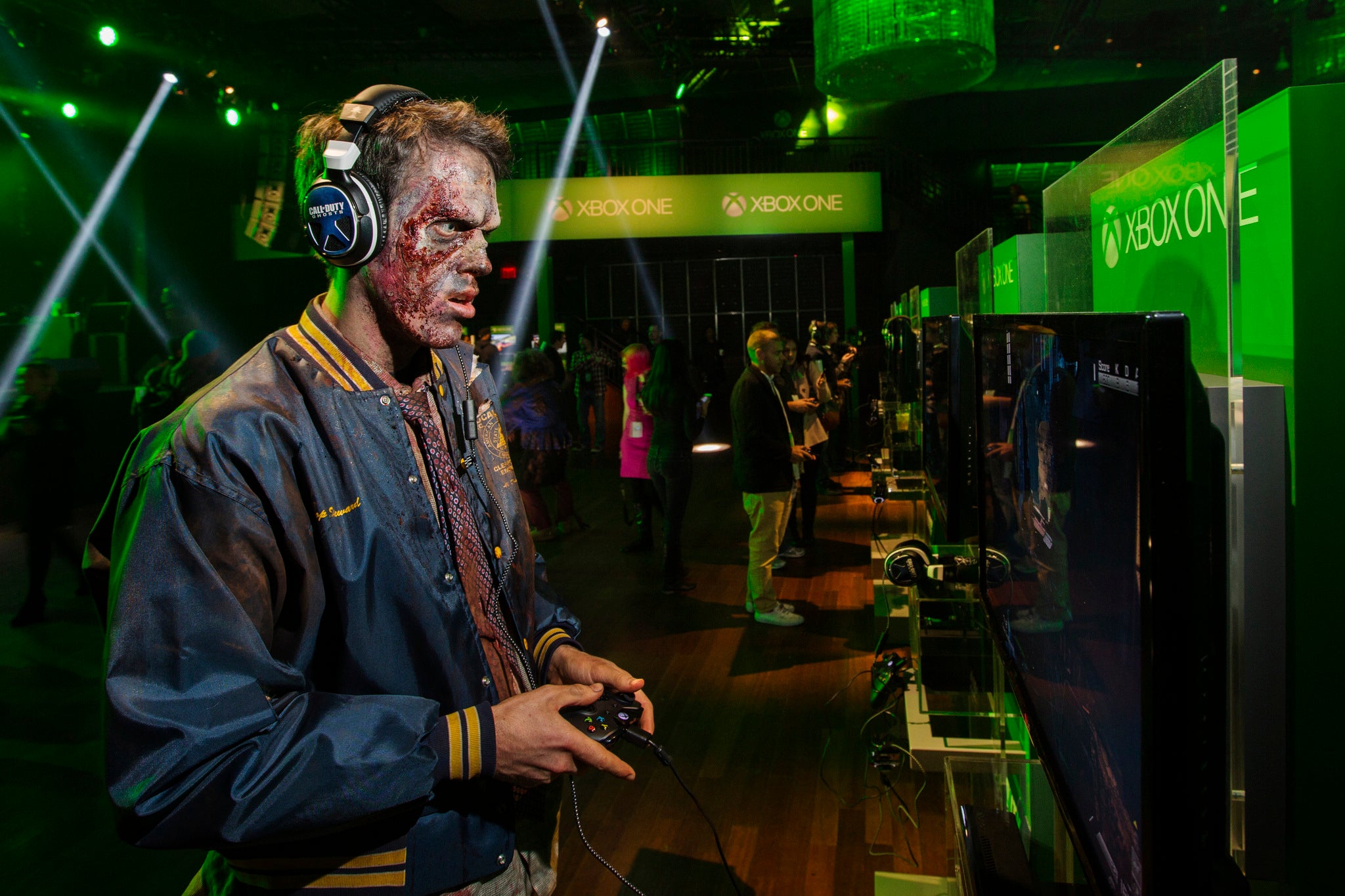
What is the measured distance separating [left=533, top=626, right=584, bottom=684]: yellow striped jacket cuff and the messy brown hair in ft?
2.60

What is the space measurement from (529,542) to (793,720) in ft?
9.09

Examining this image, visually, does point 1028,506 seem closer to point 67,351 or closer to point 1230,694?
point 1230,694

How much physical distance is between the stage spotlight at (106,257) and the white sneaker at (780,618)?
31.6 ft

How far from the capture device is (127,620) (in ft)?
3.09

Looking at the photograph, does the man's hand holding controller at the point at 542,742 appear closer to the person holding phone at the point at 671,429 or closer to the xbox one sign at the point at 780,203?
the person holding phone at the point at 671,429

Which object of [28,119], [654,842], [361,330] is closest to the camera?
[361,330]

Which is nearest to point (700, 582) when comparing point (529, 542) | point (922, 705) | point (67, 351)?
point (922, 705)

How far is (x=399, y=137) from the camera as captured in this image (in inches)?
49.7

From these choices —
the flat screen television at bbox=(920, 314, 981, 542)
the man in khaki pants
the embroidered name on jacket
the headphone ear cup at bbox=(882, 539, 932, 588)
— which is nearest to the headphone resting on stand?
the headphone ear cup at bbox=(882, 539, 932, 588)

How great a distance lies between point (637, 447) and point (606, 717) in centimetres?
530

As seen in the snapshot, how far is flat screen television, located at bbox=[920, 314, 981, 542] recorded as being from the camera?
8.24ft

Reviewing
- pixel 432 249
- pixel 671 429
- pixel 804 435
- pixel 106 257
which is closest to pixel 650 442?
pixel 671 429

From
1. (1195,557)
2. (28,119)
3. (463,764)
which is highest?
(28,119)

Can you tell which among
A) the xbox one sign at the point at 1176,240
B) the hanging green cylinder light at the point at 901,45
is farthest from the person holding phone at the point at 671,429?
the xbox one sign at the point at 1176,240
